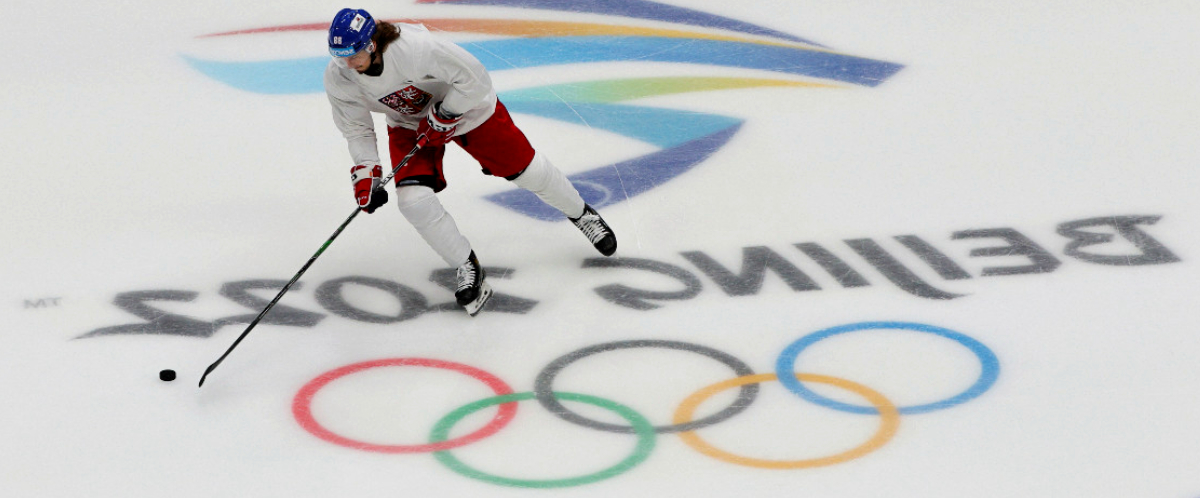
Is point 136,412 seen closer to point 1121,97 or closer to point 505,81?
point 505,81

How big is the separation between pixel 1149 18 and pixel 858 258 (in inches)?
117

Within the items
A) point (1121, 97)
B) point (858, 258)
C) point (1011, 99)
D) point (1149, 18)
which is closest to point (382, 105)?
point (858, 258)

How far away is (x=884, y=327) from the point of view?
13.7 ft

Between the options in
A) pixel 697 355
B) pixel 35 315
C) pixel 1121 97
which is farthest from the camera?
pixel 1121 97

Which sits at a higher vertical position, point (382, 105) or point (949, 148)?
point (949, 148)

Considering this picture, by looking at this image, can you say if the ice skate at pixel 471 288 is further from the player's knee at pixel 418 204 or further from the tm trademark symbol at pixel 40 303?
the tm trademark symbol at pixel 40 303

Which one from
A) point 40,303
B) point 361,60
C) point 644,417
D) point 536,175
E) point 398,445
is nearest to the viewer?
point 398,445

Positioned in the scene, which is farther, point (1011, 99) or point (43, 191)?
point (1011, 99)

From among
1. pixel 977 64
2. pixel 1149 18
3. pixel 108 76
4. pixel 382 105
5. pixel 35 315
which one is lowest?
Result: pixel 35 315

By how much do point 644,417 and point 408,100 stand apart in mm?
1364

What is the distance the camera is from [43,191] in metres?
5.29

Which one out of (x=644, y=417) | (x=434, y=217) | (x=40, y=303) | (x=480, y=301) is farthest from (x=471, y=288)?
(x=40, y=303)

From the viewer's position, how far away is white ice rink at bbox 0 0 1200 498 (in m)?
3.47

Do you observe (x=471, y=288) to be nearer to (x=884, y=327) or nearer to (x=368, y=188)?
(x=368, y=188)
